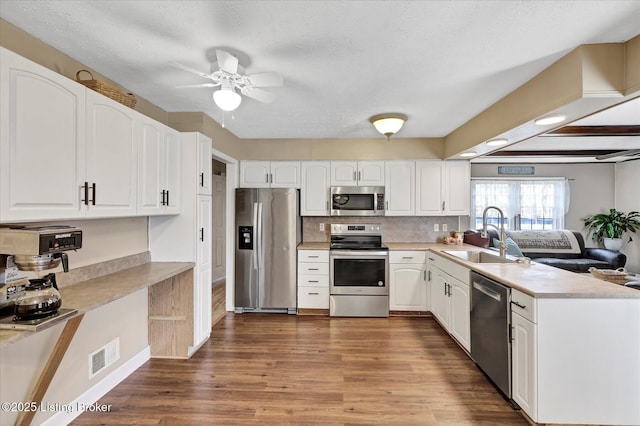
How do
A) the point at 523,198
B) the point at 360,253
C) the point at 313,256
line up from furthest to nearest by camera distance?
the point at 523,198 < the point at 313,256 < the point at 360,253

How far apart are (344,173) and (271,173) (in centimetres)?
102

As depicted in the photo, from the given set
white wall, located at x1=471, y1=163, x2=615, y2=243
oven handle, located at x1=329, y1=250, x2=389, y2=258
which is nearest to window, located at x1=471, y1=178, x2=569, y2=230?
white wall, located at x1=471, y1=163, x2=615, y2=243

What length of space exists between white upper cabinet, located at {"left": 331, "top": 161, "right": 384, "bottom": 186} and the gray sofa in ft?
6.98

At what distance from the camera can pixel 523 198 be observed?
5387 millimetres

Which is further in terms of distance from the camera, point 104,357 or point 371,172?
point 371,172

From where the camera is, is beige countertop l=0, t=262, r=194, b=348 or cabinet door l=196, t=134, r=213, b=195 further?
cabinet door l=196, t=134, r=213, b=195

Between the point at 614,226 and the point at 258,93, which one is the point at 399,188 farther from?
the point at 614,226

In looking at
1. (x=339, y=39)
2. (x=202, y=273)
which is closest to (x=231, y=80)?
(x=339, y=39)

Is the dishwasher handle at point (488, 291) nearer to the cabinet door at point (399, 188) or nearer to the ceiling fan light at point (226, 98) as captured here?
the cabinet door at point (399, 188)

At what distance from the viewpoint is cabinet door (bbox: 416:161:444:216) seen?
13.4 feet

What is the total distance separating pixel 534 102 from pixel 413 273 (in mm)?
2273

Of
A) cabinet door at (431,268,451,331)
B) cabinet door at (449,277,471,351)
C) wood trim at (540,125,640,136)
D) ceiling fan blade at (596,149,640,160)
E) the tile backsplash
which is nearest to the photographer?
cabinet door at (449,277,471,351)

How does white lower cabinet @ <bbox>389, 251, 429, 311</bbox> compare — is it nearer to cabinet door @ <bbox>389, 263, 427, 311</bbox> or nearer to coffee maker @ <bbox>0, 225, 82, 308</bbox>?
cabinet door @ <bbox>389, 263, 427, 311</bbox>

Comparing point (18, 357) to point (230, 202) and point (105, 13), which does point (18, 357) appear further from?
point (230, 202)
